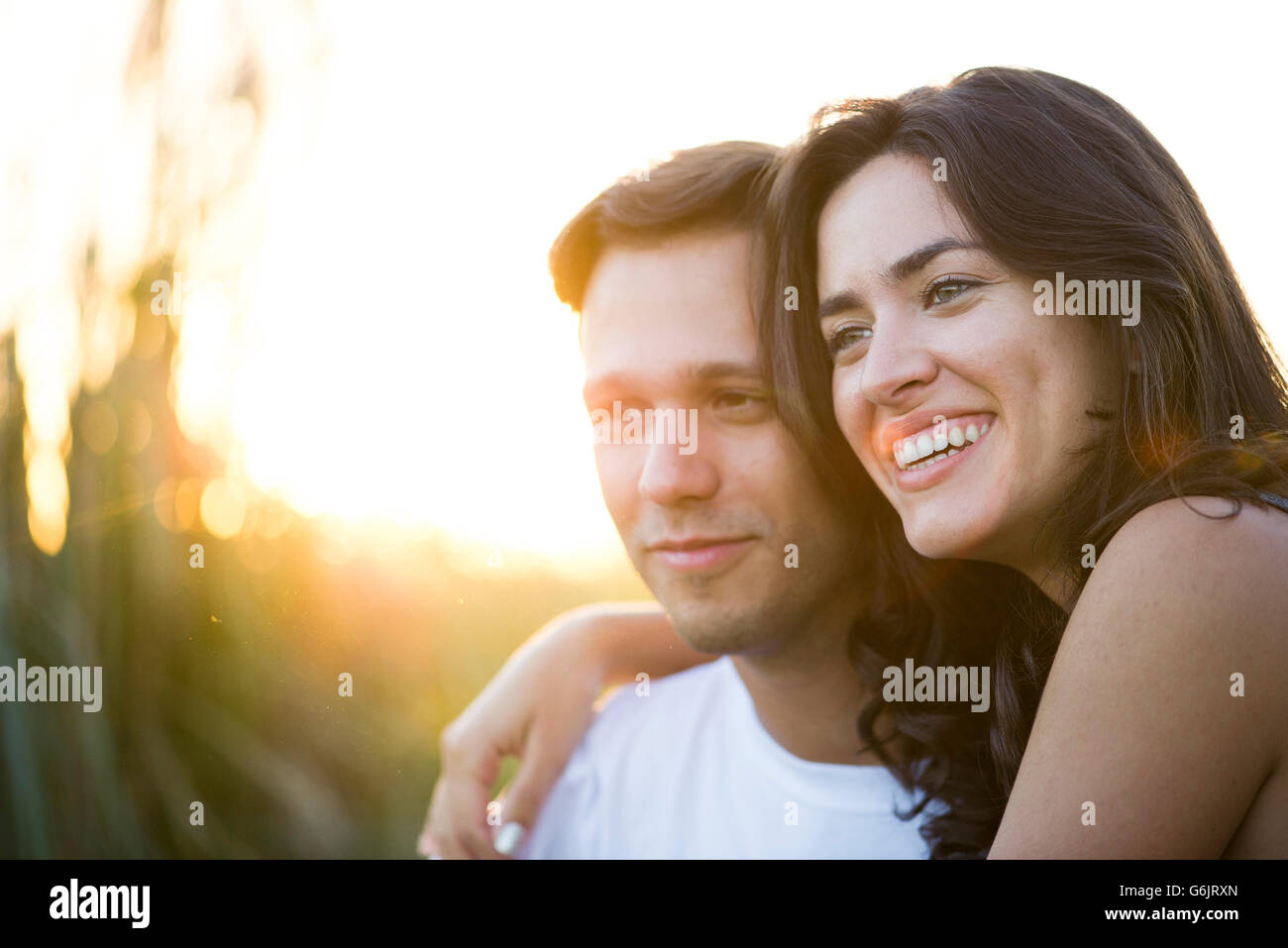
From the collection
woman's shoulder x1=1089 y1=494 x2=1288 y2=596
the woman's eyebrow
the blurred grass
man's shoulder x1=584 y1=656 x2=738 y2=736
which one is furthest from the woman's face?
the blurred grass

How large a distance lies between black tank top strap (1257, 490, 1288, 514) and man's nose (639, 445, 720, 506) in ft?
2.96

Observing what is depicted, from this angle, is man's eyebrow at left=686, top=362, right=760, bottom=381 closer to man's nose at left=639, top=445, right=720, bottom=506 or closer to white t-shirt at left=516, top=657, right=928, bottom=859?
man's nose at left=639, top=445, right=720, bottom=506

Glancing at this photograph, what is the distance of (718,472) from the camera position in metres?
1.81

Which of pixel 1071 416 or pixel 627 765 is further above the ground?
pixel 1071 416

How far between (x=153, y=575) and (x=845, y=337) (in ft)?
5.36

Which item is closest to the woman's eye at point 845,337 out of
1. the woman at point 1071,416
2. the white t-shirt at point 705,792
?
the woman at point 1071,416

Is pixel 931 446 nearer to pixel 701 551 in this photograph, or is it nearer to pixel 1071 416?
pixel 1071 416

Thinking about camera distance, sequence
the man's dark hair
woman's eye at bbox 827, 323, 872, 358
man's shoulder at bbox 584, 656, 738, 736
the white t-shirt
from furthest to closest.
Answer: man's shoulder at bbox 584, 656, 738, 736 → the man's dark hair → the white t-shirt → woman's eye at bbox 827, 323, 872, 358

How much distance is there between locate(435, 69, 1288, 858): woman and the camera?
113 centimetres

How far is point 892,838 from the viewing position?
5.61ft

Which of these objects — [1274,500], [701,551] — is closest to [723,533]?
[701,551]
